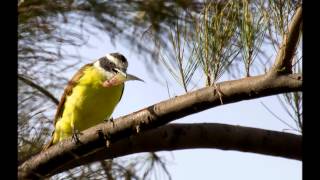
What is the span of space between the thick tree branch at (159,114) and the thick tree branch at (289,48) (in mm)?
19

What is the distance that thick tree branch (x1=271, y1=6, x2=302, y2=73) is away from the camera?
4.35 feet

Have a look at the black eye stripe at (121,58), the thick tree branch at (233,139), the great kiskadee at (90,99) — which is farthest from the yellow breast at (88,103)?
the thick tree branch at (233,139)

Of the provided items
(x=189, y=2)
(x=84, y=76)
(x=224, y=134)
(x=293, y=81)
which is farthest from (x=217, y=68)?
(x=84, y=76)

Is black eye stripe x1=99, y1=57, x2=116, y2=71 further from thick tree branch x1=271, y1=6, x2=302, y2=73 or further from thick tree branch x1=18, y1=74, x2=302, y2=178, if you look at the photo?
thick tree branch x1=271, y1=6, x2=302, y2=73

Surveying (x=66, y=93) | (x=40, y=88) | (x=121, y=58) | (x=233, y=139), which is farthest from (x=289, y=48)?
(x=121, y=58)

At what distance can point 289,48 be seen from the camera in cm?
133

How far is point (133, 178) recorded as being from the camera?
216 cm

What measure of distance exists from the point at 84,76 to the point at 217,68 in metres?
1.52

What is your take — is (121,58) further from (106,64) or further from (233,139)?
(233,139)

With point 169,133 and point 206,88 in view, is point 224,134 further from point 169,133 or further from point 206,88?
point 206,88

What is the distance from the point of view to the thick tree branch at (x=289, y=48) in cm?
133

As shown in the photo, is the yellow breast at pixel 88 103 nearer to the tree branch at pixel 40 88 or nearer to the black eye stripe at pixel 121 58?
the black eye stripe at pixel 121 58

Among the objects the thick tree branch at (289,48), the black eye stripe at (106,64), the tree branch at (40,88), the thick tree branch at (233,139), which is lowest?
the thick tree branch at (233,139)

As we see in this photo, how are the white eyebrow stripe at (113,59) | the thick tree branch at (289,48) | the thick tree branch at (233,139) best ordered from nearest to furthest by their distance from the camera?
the thick tree branch at (289,48)
the thick tree branch at (233,139)
the white eyebrow stripe at (113,59)
